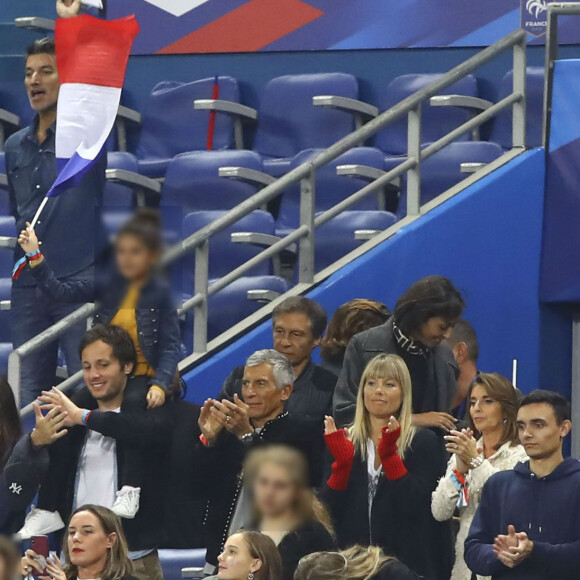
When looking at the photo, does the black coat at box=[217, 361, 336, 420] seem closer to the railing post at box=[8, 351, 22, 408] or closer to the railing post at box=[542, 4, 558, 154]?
the railing post at box=[8, 351, 22, 408]

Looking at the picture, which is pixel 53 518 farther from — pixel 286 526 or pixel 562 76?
pixel 562 76

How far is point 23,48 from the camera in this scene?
391 inches

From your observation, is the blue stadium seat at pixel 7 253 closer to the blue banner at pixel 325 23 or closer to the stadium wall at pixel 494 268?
the stadium wall at pixel 494 268

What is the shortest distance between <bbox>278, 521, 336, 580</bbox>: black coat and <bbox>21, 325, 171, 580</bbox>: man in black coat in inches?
22.4

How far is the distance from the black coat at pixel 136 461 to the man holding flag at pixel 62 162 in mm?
825

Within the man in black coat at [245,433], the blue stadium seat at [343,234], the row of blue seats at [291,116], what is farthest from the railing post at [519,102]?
the man in black coat at [245,433]

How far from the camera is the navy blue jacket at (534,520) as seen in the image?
211 inches

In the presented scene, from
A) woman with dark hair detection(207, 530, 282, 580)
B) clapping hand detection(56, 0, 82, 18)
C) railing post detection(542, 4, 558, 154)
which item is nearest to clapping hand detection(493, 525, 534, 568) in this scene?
woman with dark hair detection(207, 530, 282, 580)

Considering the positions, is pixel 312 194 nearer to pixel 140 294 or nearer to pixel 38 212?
pixel 38 212

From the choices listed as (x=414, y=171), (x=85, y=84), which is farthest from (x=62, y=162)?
(x=414, y=171)

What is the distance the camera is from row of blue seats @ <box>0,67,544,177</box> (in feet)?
28.6

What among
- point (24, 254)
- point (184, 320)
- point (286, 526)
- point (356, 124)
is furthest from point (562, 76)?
point (286, 526)

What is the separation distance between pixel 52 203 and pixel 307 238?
1306 millimetres

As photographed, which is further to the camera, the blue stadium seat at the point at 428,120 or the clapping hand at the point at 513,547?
the blue stadium seat at the point at 428,120
